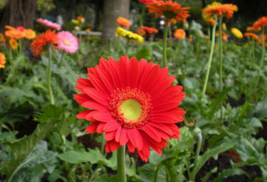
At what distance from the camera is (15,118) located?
1.69m

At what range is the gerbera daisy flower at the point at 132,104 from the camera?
698 millimetres

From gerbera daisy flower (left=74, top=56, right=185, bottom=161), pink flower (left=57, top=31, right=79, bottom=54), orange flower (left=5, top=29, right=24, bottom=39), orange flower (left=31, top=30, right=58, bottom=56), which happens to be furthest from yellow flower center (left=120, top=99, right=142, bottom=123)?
orange flower (left=5, top=29, right=24, bottom=39)

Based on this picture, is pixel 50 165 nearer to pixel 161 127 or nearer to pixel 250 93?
pixel 161 127

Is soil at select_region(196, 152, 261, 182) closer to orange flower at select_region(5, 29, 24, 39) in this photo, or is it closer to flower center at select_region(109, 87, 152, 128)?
flower center at select_region(109, 87, 152, 128)

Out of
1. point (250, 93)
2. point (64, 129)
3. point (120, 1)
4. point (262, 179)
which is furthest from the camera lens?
point (120, 1)

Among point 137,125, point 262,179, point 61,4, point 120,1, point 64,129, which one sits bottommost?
point 262,179

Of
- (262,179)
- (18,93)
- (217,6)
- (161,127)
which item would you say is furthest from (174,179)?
(217,6)

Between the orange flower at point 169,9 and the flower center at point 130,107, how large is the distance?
1.82ft

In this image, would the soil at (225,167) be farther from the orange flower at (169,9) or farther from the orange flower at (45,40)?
the orange flower at (45,40)

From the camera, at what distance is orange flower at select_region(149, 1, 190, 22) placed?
4.07 ft

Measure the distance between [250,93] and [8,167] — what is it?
7.39ft

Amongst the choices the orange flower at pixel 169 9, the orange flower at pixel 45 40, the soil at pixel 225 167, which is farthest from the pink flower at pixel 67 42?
the soil at pixel 225 167

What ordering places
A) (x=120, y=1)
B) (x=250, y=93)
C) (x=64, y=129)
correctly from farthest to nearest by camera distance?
(x=120, y=1)
(x=250, y=93)
(x=64, y=129)

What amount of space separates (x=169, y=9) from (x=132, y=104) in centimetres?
63
